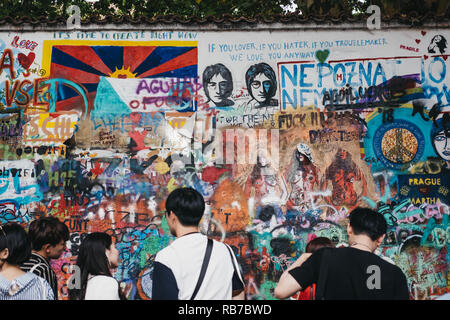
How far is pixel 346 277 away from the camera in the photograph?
125 inches

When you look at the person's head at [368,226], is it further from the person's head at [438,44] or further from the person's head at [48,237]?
the person's head at [438,44]

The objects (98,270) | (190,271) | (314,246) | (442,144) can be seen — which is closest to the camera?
(190,271)

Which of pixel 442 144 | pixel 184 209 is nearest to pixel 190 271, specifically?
pixel 184 209

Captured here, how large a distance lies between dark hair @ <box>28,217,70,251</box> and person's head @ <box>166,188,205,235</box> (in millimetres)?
1420

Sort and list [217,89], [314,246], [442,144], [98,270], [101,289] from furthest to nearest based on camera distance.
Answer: [217,89] < [442,144] < [314,246] < [98,270] < [101,289]

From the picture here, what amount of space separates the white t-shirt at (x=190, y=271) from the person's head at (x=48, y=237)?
1504 millimetres

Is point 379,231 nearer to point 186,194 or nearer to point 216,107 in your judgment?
point 186,194

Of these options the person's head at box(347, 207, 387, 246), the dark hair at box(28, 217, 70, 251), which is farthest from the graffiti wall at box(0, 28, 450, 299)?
the person's head at box(347, 207, 387, 246)

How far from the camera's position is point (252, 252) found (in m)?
7.11

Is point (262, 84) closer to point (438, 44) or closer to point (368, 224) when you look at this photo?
point (438, 44)

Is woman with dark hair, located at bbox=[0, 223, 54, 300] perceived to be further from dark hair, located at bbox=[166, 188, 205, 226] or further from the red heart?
Result: the red heart

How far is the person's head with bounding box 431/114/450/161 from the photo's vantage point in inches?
289

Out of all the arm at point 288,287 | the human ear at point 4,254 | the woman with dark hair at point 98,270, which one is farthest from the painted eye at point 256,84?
the human ear at point 4,254

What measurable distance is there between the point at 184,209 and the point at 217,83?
4.45 metres
